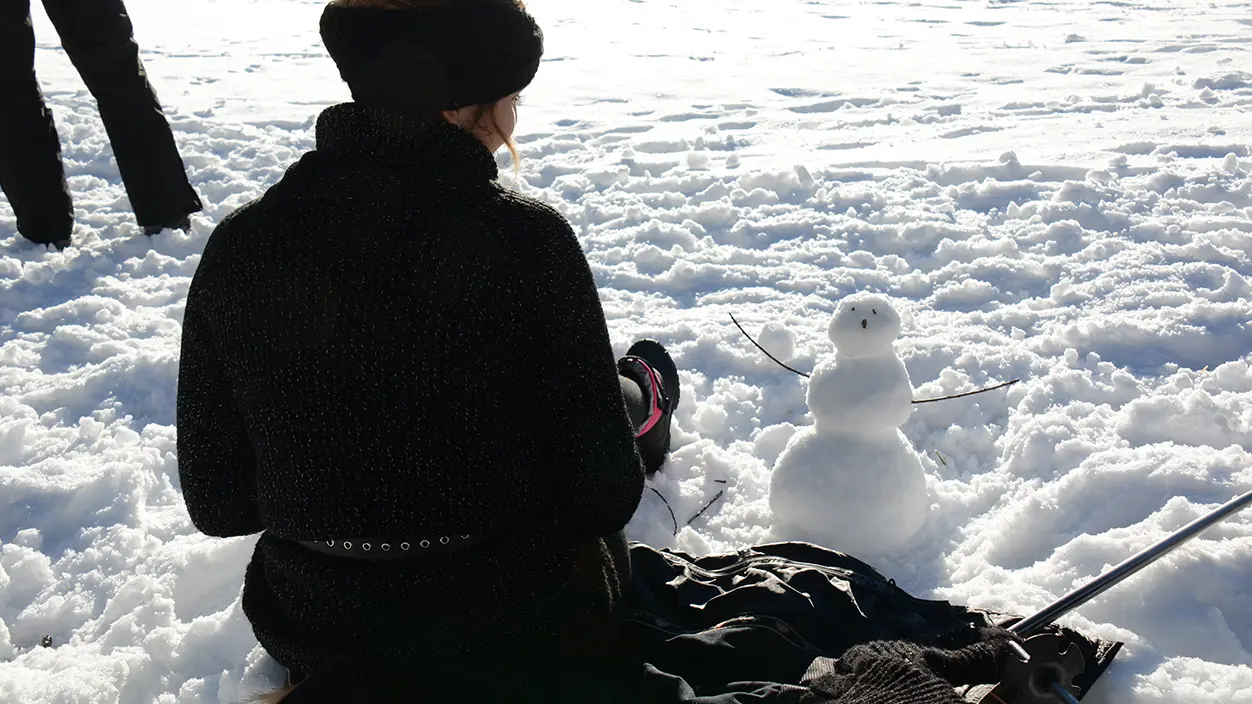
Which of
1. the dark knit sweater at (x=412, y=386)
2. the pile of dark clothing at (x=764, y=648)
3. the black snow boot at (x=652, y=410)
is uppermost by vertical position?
the dark knit sweater at (x=412, y=386)

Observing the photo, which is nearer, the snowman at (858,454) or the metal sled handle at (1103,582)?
the metal sled handle at (1103,582)

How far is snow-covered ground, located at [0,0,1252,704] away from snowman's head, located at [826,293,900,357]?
49cm

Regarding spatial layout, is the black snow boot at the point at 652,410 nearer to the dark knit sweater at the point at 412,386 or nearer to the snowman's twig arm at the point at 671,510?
the snowman's twig arm at the point at 671,510

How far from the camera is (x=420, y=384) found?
4.33ft

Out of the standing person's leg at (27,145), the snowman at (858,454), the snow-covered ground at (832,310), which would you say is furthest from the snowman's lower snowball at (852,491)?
the standing person's leg at (27,145)

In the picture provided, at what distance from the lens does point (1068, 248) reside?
3.88 m

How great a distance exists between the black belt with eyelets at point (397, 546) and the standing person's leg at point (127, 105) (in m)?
3.35

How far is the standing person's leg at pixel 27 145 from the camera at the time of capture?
12.6ft

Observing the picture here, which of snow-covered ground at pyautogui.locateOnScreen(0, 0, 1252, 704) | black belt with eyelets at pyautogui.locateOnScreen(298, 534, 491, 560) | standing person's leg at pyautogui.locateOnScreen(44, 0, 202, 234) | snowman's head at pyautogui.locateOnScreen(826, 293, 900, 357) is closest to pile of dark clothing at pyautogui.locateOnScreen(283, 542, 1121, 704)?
black belt with eyelets at pyautogui.locateOnScreen(298, 534, 491, 560)

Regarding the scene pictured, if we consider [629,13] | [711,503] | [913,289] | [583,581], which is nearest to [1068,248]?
[913,289]

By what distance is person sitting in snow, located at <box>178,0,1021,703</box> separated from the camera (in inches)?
51.2

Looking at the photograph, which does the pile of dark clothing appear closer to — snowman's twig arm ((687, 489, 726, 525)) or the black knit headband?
snowman's twig arm ((687, 489, 726, 525))

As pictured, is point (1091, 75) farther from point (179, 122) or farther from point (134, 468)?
point (134, 468)

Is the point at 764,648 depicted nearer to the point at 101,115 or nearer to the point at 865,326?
the point at 865,326
